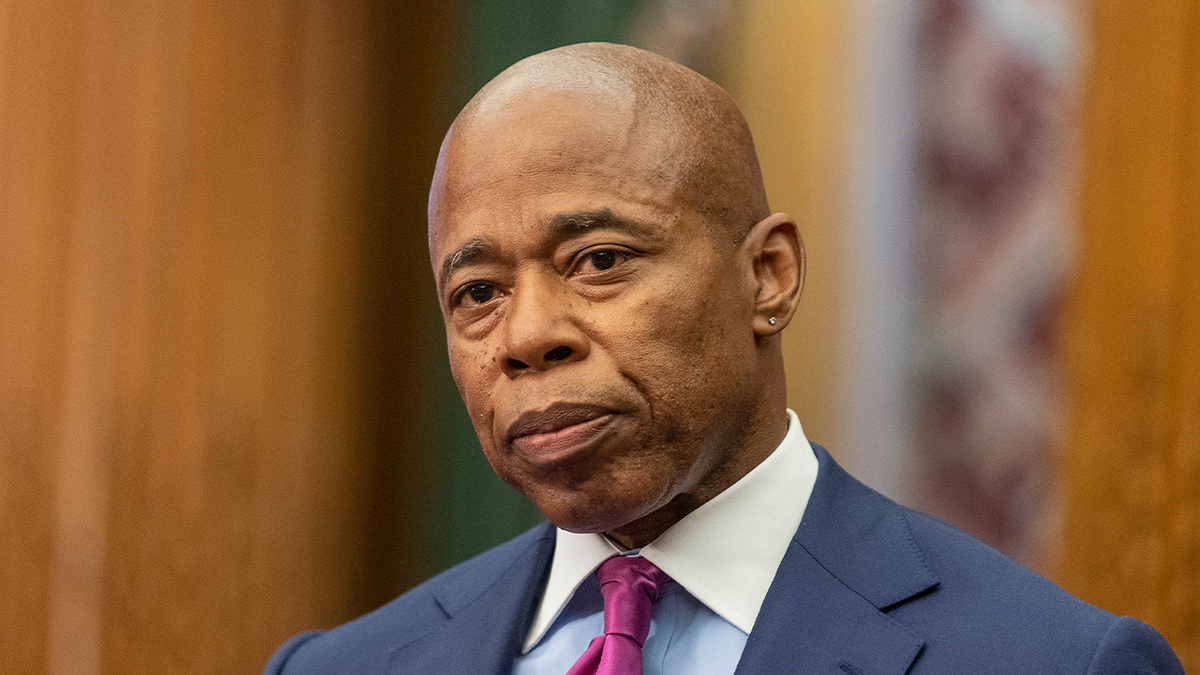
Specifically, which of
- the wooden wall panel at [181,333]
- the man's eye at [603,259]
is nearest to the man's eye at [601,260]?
the man's eye at [603,259]

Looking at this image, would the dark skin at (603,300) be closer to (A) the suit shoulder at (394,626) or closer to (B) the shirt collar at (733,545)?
(B) the shirt collar at (733,545)

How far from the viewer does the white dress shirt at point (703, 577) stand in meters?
1.66

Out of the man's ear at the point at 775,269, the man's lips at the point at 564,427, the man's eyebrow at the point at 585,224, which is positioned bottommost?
the man's lips at the point at 564,427

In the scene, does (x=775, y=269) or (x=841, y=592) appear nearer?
(x=841, y=592)

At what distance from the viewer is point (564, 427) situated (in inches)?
62.4

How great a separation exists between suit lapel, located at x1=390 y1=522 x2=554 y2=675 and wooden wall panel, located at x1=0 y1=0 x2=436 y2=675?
1451mm

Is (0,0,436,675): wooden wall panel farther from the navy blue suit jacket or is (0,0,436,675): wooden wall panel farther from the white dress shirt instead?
the white dress shirt

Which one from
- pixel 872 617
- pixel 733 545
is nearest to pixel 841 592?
pixel 872 617

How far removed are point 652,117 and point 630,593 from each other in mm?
660

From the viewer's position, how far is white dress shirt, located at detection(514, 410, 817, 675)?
5.45 ft

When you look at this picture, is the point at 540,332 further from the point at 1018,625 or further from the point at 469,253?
the point at 1018,625

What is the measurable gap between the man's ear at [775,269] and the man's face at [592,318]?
0.06m

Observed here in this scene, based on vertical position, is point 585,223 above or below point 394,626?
above

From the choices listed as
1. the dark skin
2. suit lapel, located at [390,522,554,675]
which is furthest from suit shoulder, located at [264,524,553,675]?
the dark skin
